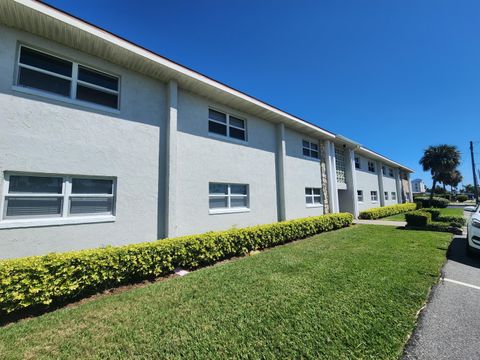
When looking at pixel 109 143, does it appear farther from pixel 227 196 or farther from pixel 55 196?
pixel 227 196

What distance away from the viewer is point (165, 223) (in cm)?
738

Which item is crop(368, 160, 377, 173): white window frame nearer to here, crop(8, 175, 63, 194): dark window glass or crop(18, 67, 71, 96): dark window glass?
crop(18, 67, 71, 96): dark window glass

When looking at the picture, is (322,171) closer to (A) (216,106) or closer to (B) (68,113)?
(A) (216,106)

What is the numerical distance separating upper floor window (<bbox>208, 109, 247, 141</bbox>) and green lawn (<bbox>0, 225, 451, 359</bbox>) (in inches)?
242

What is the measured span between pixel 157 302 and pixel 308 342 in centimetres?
291

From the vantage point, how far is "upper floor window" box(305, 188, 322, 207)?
14084 millimetres

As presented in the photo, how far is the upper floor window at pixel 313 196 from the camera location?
46.2 ft

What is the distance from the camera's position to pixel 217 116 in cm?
991

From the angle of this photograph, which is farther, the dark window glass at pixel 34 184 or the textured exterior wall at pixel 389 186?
the textured exterior wall at pixel 389 186

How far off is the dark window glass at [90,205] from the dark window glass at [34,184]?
0.47m

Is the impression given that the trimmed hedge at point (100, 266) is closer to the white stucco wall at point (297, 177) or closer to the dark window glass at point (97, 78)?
the white stucco wall at point (297, 177)

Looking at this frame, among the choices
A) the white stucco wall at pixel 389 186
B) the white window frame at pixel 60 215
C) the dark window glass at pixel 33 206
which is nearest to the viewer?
→ the white window frame at pixel 60 215

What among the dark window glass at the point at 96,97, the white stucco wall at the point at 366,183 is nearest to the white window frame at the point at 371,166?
the white stucco wall at the point at 366,183

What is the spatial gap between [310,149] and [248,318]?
13152mm
